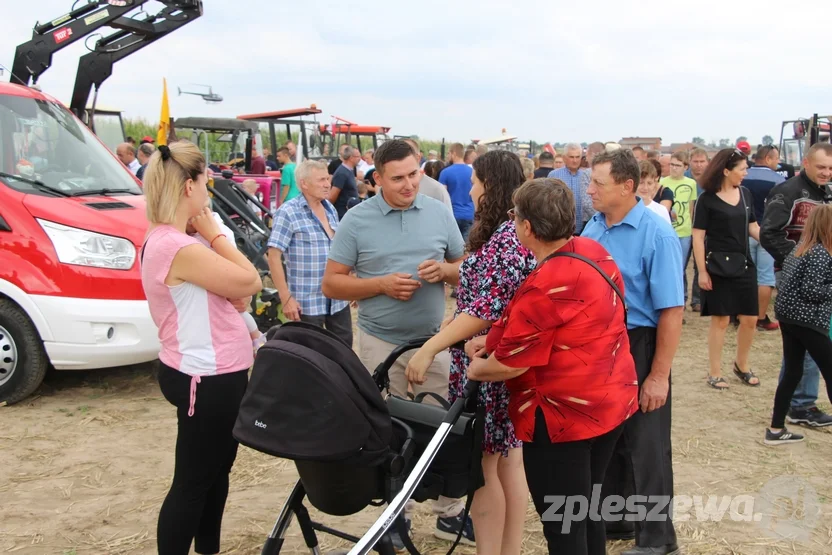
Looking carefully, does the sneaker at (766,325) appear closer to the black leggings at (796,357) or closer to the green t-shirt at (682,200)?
the green t-shirt at (682,200)

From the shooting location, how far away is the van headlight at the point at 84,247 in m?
5.42

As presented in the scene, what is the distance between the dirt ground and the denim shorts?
1687mm

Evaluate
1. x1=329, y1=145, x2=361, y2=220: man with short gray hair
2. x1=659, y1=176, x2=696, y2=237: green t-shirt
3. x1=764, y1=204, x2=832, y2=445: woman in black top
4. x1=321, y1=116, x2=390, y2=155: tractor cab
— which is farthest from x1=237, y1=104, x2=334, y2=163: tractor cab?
x1=764, y1=204, x2=832, y2=445: woman in black top

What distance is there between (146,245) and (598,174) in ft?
6.59

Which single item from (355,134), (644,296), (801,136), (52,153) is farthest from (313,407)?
(355,134)

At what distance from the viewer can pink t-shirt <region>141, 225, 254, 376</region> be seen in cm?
275

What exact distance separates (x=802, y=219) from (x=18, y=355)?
629cm

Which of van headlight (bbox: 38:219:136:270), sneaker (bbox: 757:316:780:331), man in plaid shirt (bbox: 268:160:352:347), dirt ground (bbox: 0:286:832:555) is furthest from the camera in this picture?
sneaker (bbox: 757:316:780:331)

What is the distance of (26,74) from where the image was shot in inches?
319

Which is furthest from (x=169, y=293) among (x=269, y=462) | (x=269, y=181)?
(x=269, y=181)

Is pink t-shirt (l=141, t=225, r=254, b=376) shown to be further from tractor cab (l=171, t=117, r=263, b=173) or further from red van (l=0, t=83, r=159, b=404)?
tractor cab (l=171, t=117, r=263, b=173)

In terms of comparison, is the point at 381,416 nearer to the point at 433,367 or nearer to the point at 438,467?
the point at 438,467

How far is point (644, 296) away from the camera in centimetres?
328

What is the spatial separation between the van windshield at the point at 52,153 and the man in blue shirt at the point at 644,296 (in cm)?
456
